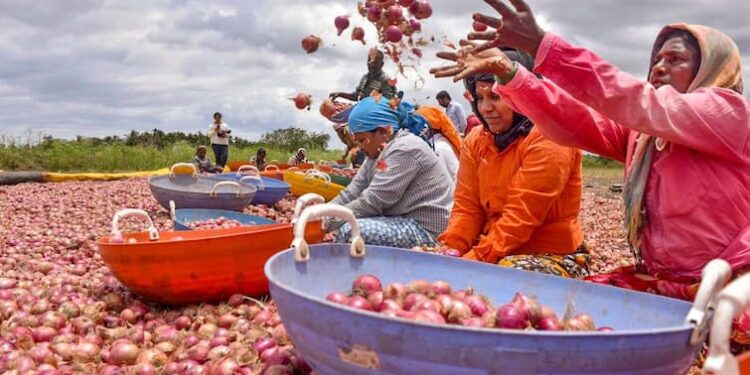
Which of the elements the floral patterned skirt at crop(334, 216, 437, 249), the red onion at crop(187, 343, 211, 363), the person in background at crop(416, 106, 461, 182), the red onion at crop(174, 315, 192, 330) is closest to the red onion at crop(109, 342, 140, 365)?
the red onion at crop(187, 343, 211, 363)

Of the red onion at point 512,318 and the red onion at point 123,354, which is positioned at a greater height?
the red onion at point 512,318

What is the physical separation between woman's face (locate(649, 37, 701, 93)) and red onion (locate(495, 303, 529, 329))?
122cm

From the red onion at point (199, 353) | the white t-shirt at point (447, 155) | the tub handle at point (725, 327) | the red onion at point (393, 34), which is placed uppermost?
the red onion at point (393, 34)

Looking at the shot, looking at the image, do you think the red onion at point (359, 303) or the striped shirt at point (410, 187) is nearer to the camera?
the red onion at point (359, 303)

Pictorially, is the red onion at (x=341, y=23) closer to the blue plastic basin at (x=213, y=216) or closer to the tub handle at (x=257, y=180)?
the blue plastic basin at (x=213, y=216)

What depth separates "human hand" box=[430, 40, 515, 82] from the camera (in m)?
1.96

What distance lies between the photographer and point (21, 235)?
5461 millimetres

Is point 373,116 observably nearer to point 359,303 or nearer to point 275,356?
point 275,356

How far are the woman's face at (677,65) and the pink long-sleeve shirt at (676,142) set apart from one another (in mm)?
140

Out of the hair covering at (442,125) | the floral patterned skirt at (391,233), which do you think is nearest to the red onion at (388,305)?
the floral patterned skirt at (391,233)

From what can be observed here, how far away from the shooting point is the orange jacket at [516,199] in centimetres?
278

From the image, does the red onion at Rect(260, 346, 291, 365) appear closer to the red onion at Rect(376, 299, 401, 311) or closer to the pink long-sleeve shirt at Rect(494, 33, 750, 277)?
the red onion at Rect(376, 299, 401, 311)

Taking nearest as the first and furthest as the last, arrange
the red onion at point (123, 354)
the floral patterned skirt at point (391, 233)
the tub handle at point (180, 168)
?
the red onion at point (123, 354) → the floral patterned skirt at point (391, 233) → the tub handle at point (180, 168)

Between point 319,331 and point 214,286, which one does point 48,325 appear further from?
point 319,331
